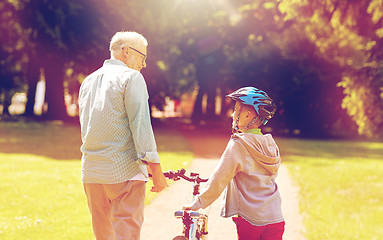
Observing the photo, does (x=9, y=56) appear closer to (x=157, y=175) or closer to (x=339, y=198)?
(x=339, y=198)

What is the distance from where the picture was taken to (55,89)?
99.2 ft

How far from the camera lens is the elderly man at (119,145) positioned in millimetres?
3287

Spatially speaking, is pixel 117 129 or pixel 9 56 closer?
pixel 117 129

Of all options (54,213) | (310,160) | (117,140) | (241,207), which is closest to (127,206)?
(117,140)

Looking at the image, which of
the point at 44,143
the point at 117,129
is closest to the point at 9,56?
the point at 44,143

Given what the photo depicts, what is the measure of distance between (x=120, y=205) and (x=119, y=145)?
1.38 ft

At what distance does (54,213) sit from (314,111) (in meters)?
20.4

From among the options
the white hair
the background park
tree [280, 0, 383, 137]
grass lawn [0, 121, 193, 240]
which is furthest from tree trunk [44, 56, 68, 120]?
the white hair

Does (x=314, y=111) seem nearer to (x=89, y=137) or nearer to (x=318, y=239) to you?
(x=318, y=239)

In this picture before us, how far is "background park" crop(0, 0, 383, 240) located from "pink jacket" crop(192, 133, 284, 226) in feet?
9.56

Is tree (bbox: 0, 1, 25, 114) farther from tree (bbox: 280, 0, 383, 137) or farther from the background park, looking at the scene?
tree (bbox: 280, 0, 383, 137)

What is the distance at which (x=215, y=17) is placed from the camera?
3309 cm

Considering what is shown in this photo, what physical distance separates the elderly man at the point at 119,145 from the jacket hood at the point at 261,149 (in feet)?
2.08

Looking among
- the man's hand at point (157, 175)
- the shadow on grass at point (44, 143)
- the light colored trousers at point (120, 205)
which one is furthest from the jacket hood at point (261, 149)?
the shadow on grass at point (44, 143)
